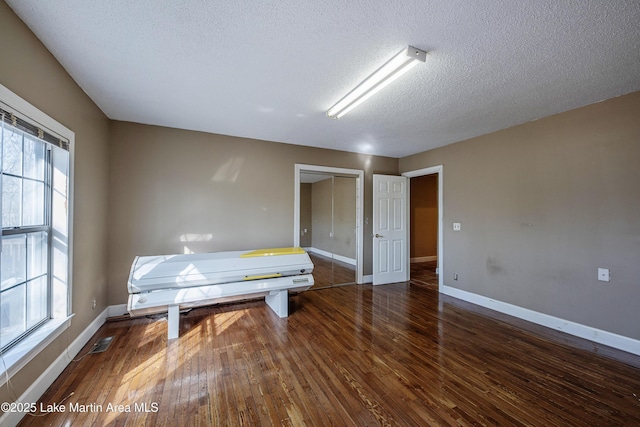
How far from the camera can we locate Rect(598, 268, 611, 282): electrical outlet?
2508mm

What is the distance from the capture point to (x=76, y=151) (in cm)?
226

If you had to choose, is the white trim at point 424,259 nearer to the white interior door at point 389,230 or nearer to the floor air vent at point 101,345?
the white interior door at point 389,230

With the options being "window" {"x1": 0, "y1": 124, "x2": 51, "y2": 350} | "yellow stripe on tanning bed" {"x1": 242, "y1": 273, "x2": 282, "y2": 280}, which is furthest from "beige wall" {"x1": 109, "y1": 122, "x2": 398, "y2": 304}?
"window" {"x1": 0, "y1": 124, "x2": 51, "y2": 350}

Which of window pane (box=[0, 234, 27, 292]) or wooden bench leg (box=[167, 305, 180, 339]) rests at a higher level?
window pane (box=[0, 234, 27, 292])

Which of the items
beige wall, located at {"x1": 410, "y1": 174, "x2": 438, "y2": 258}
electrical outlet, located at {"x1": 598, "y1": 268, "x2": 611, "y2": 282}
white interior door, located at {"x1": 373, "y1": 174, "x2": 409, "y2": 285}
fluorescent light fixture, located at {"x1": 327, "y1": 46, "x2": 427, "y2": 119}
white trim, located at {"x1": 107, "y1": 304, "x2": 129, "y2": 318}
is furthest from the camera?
beige wall, located at {"x1": 410, "y1": 174, "x2": 438, "y2": 258}

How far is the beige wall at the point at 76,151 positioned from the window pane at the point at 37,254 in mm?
278

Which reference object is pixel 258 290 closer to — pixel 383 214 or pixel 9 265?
pixel 9 265

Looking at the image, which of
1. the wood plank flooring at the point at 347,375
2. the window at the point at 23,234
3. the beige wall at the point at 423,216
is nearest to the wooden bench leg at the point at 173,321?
the wood plank flooring at the point at 347,375

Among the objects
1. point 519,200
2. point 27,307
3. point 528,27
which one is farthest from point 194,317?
point 519,200

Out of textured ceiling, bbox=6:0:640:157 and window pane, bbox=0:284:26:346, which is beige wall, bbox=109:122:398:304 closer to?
textured ceiling, bbox=6:0:640:157

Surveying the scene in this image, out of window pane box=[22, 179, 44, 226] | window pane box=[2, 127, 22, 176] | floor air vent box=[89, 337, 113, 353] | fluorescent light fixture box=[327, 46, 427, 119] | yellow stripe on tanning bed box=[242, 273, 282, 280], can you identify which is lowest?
floor air vent box=[89, 337, 113, 353]

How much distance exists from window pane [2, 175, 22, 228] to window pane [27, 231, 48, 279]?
0.20m

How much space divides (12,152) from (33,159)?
0.24m

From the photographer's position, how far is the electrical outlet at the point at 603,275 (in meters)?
2.51
